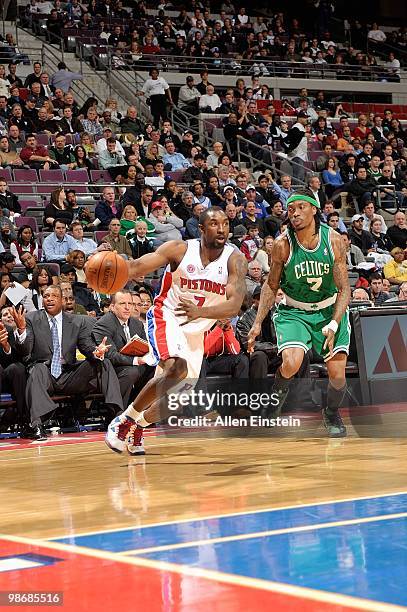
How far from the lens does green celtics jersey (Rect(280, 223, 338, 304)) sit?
329 inches

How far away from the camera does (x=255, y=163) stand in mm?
20703

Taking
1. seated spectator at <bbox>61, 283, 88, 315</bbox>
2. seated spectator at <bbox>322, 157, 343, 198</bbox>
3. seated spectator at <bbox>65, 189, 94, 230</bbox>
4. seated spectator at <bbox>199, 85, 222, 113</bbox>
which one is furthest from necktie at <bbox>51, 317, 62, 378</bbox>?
seated spectator at <bbox>199, 85, 222, 113</bbox>

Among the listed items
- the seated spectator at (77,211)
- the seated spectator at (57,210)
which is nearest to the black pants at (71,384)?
the seated spectator at (57,210)

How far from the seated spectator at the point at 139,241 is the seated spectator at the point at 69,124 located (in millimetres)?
3640

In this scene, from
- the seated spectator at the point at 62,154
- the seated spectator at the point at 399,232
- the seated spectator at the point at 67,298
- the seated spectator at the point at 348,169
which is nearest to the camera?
the seated spectator at the point at 67,298

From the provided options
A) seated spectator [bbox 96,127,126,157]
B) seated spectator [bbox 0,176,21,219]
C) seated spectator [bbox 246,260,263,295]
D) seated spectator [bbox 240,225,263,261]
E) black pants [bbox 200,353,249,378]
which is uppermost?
seated spectator [bbox 96,127,126,157]

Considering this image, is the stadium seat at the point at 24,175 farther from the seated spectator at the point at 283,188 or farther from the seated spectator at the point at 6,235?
the seated spectator at the point at 283,188

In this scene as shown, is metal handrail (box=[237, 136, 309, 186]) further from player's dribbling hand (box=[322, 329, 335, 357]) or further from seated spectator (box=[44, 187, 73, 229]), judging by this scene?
player's dribbling hand (box=[322, 329, 335, 357])

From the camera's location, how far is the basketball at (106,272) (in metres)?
6.93

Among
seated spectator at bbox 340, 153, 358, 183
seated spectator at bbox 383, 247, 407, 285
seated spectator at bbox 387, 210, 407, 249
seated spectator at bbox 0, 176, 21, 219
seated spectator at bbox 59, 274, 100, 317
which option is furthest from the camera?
seated spectator at bbox 340, 153, 358, 183

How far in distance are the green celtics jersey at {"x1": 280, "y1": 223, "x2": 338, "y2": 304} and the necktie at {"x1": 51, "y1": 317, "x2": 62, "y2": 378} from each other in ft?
8.88

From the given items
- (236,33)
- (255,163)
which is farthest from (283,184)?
(236,33)

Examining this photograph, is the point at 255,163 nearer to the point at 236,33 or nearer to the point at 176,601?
the point at 236,33

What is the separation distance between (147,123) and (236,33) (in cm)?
773
